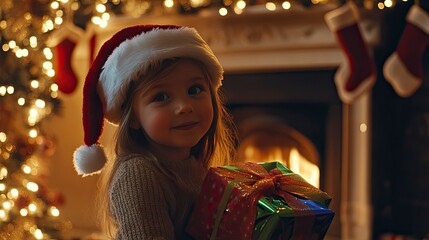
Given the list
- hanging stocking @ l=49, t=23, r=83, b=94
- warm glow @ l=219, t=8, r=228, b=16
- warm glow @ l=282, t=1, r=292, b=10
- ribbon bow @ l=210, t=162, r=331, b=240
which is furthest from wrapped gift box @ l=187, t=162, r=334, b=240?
warm glow @ l=219, t=8, r=228, b=16

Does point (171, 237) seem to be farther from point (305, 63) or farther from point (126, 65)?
point (305, 63)

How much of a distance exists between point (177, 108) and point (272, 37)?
7.30 feet

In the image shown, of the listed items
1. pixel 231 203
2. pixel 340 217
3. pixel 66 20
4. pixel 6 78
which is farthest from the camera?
pixel 340 217

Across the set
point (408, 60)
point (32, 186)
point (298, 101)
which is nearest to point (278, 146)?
point (298, 101)

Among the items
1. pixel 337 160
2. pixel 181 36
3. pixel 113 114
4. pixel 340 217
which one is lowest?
pixel 340 217

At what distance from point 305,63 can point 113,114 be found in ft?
7.02

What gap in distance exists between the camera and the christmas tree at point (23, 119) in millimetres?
2662

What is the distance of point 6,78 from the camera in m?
2.64

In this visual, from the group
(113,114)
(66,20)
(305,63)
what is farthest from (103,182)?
(305,63)

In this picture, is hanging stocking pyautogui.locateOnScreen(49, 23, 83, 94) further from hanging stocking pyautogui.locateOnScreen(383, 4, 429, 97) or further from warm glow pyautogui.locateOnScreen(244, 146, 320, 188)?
hanging stocking pyautogui.locateOnScreen(383, 4, 429, 97)

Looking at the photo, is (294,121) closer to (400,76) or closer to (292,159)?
(292,159)

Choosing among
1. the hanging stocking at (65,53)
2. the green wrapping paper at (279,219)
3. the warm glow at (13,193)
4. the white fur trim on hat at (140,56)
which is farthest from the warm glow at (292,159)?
the green wrapping paper at (279,219)

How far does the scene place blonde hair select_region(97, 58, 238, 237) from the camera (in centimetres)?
115

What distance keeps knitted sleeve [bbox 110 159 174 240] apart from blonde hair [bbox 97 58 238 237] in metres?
0.04
